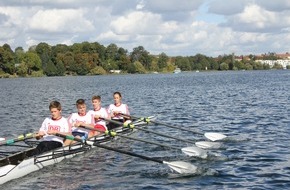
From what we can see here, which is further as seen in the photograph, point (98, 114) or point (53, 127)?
point (98, 114)

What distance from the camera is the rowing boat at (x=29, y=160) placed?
1245 centimetres

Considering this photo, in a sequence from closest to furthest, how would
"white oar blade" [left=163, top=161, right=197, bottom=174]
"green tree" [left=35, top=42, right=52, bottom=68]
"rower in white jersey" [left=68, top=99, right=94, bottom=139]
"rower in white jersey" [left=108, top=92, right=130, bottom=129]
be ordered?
"white oar blade" [left=163, top=161, right=197, bottom=174], "rower in white jersey" [left=68, top=99, right=94, bottom=139], "rower in white jersey" [left=108, top=92, right=130, bottom=129], "green tree" [left=35, top=42, right=52, bottom=68]

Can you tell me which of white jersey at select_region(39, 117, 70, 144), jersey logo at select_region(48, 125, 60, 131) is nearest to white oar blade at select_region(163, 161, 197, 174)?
white jersey at select_region(39, 117, 70, 144)

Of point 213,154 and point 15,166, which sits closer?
point 15,166

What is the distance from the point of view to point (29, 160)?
43.4ft

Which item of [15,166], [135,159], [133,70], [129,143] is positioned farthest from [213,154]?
[133,70]

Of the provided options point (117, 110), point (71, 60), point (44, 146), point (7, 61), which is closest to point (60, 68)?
point (71, 60)

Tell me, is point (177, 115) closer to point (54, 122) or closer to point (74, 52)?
point (54, 122)

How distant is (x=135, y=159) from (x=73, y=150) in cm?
222

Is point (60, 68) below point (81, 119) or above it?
above

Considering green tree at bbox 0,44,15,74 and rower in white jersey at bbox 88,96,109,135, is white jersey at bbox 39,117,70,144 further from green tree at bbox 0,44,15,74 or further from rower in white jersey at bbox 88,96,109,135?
green tree at bbox 0,44,15,74

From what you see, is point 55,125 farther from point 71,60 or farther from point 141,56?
point 141,56

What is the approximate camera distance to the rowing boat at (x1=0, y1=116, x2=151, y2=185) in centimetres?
1245

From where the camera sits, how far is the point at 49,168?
1409 cm
